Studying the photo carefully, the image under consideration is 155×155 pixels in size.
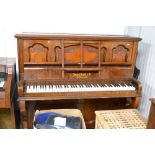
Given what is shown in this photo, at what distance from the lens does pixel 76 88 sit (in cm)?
207

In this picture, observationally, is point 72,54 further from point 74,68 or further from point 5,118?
point 5,118

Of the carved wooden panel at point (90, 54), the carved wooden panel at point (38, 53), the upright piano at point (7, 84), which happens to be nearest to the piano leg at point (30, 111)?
the upright piano at point (7, 84)

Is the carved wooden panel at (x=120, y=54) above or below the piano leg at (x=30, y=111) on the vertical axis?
above

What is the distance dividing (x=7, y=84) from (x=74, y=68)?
70cm

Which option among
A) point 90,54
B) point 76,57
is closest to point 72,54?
point 76,57

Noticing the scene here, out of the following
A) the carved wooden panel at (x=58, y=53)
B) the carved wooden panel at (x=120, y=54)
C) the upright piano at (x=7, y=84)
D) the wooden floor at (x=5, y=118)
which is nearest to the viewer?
the upright piano at (x=7, y=84)

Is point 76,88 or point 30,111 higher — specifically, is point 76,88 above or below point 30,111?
above

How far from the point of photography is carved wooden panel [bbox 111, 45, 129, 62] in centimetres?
224

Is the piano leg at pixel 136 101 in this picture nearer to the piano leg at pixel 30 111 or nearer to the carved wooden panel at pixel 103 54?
the carved wooden panel at pixel 103 54

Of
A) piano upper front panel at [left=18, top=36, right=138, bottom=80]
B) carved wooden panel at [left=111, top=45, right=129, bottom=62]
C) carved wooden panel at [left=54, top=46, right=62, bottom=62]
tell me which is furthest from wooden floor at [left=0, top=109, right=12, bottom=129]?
carved wooden panel at [left=111, top=45, right=129, bottom=62]

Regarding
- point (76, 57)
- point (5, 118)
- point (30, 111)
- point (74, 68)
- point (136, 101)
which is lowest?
point (5, 118)

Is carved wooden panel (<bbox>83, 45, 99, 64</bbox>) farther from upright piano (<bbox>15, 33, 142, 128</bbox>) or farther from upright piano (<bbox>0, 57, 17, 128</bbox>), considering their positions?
upright piano (<bbox>0, 57, 17, 128</bbox>)

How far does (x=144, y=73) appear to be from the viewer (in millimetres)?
2406

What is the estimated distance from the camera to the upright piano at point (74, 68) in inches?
80.2
